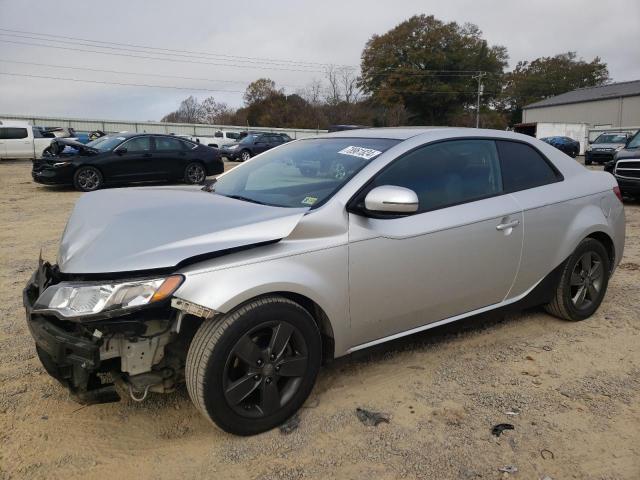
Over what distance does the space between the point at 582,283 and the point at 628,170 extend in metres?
8.52

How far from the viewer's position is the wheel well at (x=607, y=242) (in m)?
4.01

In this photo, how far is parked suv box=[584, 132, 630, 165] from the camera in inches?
923

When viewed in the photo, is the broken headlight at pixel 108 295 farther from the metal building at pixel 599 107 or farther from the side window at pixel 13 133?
the metal building at pixel 599 107

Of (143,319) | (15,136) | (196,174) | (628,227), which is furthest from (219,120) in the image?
(143,319)

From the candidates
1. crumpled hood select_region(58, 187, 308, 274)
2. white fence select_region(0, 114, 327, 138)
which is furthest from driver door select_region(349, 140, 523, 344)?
white fence select_region(0, 114, 327, 138)

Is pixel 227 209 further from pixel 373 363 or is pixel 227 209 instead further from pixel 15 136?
pixel 15 136

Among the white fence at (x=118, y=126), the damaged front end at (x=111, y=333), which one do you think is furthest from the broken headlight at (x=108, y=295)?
the white fence at (x=118, y=126)

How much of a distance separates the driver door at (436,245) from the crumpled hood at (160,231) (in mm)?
504

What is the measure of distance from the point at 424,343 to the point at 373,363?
19.6 inches

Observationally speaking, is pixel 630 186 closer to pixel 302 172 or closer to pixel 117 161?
pixel 302 172

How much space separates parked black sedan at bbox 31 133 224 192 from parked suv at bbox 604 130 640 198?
10.5 meters

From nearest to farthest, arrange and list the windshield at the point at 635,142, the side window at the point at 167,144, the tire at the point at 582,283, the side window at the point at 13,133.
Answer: the tire at the point at 582,283, the windshield at the point at 635,142, the side window at the point at 167,144, the side window at the point at 13,133

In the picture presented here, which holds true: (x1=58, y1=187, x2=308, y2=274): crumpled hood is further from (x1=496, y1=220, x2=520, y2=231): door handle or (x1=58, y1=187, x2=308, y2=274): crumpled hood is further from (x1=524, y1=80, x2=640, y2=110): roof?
(x1=524, y1=80, x2=640, y2=110): roof

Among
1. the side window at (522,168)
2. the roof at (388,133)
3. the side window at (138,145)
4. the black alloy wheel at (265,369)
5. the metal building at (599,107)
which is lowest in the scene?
the black alloy wheel at (265,369)
